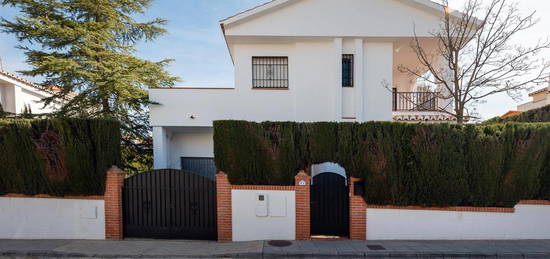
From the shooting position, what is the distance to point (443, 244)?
5.00 m

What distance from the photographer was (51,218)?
5445mm

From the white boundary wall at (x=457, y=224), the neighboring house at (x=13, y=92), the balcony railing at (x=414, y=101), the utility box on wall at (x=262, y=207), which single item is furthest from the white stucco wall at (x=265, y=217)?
the neighboring house at (x=13, y=92)

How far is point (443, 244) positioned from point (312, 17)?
7851 millimetres

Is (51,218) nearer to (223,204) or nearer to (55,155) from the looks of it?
(55,155)

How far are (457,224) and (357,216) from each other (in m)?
2.41

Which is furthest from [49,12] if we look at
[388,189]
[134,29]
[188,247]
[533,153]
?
[533,153]

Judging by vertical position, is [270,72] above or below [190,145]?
above

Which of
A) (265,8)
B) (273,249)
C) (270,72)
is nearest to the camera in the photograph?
(273,249)

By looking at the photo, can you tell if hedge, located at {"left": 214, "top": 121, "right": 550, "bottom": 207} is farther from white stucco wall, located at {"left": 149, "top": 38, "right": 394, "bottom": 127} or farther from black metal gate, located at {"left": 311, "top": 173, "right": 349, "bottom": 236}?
white stucco wall, located at {"left": 149, "top": 38, "right": 394, "bottom": 127}

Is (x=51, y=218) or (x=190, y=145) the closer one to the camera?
(x=51, y=218)

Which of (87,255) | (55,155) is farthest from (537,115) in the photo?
(55,155)

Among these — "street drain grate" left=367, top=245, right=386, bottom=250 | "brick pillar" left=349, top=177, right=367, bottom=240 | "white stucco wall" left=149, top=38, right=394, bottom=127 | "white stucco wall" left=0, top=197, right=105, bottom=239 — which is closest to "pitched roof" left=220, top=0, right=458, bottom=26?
"white stucco wall" left=149, top=38, right=394, bottom=127

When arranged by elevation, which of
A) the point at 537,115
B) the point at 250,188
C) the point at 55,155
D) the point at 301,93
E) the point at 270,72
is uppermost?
the point at 270,72

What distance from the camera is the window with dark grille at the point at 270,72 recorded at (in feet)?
27.2
